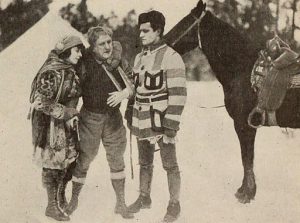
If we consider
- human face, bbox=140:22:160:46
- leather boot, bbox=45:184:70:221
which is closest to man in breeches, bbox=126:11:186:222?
human face, bbox=140:22:160:46

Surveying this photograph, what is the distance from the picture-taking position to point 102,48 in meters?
3.49

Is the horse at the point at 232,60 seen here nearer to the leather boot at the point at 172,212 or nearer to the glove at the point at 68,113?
the leather boot at the point at 172,212

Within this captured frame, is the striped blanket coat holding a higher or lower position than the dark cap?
lower

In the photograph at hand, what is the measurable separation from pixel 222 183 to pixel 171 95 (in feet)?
2.22

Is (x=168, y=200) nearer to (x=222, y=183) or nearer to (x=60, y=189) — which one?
(x=222, y=183)

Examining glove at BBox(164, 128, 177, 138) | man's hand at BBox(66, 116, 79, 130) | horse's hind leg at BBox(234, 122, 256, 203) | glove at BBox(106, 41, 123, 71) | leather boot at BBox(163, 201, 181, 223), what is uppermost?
glove at BBox(106, 41, 123, 71)

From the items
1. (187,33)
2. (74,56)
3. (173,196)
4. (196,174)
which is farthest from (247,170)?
(74,56)

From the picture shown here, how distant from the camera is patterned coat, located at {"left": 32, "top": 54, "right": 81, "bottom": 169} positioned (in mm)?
3365

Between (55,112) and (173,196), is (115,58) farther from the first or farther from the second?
(173,196)

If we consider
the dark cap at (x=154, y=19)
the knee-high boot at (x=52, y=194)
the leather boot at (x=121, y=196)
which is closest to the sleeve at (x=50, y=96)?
the knee-high boot at (x=52, y=194)

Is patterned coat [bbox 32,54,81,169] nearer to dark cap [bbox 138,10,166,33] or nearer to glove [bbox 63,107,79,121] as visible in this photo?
glove [bbox 63,107,79,121]

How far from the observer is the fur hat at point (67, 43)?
11.2 ft

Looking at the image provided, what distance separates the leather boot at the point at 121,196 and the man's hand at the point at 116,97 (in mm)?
491

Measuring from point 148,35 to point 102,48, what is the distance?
298 mm
